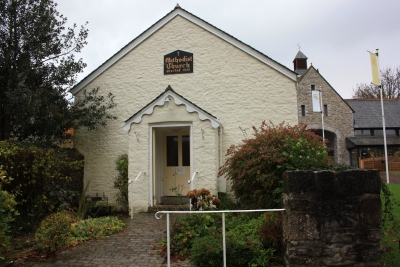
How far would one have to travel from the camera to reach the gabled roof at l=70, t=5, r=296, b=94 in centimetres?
1170

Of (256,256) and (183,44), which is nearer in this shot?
(256,256)

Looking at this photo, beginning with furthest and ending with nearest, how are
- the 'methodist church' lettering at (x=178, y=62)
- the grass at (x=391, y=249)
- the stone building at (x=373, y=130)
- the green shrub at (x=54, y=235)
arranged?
the stone building at (x=373, y=130), the 'methodist church' lettering at (x=178, y=62), the green shrub at (x=54, y=235), the grass at (x=391, y=249)

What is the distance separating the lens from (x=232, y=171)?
8.46 metres

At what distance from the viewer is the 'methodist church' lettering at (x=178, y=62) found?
1224 centimetres

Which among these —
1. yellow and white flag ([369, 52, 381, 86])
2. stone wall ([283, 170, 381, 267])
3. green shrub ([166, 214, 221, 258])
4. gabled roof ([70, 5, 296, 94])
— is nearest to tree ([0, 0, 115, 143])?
gabled roof ([70, 5, 296, 94])

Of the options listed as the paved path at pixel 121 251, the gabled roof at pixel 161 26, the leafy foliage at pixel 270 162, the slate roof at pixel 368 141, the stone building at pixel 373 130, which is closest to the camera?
the paved path at pixel 121 251

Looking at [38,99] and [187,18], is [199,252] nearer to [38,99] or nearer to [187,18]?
[38,99]

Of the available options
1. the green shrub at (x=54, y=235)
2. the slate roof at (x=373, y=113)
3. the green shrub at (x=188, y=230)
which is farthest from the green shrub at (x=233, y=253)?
the slate roof at (x=373, y=113)

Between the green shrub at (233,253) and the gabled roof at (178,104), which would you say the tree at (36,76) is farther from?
the green shrub at (233,253)

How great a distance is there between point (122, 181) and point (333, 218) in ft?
26.1

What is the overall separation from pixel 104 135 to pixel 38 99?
2.77 m

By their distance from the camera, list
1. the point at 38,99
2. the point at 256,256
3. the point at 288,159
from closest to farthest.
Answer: the point at 256,256 < the point at 288,159 < the point at 38,99

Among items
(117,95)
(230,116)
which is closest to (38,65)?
(117,95)

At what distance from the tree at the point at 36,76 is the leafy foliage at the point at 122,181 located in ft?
5.37
